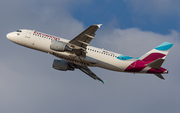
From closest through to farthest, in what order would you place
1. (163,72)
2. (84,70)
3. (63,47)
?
(63,47) < (163,72) < (84,70)

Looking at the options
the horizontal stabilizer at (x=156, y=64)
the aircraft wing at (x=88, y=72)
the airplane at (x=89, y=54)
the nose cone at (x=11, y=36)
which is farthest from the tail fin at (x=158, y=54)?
the nose cone at (x=11, y=36)

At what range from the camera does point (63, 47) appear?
44.1 metres

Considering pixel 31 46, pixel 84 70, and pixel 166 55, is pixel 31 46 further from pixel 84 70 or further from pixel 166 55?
pixel 166 55

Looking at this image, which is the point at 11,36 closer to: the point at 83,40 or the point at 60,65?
the point at 60,65

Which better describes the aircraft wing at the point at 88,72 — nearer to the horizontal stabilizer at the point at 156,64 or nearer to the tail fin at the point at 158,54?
the tail fin at the point at 158,54

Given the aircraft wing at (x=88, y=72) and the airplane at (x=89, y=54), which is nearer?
the airplane at (x=89, y=54)

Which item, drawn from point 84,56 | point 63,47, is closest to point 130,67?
point 84,56

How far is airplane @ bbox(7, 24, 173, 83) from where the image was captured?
4547 centimetres

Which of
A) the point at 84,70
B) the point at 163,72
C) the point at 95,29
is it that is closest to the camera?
the point at 95,29

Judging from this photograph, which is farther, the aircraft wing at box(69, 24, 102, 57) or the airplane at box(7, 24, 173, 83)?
the airplane at box(7, 24, 173, 83)

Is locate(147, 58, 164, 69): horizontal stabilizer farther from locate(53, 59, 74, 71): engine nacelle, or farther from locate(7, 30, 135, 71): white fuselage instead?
locate(53, 59, 74, 71): engine nacelle

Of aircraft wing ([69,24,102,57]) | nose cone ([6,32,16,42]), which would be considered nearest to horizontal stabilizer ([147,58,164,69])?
aircraft wing ([69,24,102,57])

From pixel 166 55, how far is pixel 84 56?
17.0 metres

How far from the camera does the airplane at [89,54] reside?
45469 millimetres
